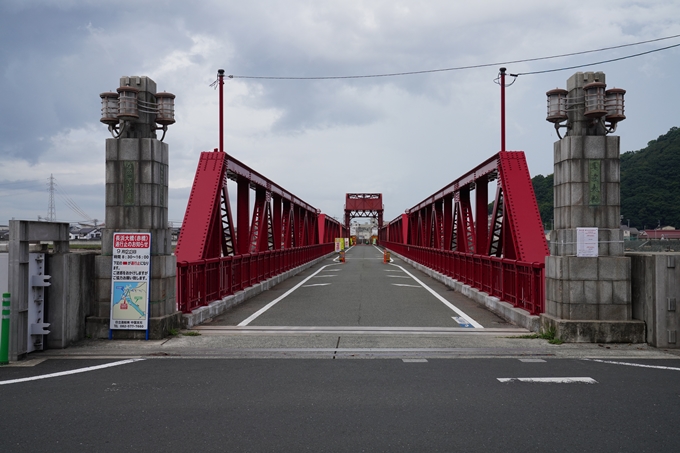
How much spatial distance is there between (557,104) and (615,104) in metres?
0.93

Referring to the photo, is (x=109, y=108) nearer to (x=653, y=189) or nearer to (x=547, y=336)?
(x=547, y=336)

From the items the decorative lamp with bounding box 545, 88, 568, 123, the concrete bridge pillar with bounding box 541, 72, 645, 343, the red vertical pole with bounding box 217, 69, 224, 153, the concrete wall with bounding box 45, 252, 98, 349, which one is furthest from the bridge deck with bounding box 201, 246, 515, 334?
the red vertical pole with bounding box 217, 69, 224, 153

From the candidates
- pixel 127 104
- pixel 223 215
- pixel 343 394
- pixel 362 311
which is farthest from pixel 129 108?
pixel 362 311

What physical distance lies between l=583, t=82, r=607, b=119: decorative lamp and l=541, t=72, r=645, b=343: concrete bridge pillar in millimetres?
27

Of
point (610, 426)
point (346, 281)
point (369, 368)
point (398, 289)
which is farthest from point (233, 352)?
point (346, 281)

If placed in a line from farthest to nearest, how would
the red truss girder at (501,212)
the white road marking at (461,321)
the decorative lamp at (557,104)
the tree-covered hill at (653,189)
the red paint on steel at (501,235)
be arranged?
the tree-covered hill at (653,189) < the red truss girder at (501,212) < the red paint on steel at (501,235) < the white road marking at (461,321) < the decorative lamp at (557,104)

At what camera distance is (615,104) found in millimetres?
9094

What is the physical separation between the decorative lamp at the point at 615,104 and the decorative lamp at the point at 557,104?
67 cm

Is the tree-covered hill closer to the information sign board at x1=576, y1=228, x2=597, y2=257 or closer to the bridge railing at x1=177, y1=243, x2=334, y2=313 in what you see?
the bridge railing at x1=177, y1=243, x2=334, y2=313

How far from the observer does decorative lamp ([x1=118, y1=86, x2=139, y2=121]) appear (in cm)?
933

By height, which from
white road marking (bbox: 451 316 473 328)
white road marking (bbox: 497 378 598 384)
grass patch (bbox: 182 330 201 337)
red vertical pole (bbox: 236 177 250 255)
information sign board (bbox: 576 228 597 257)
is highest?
red vertical pole (bbox: 236 177 250 255)

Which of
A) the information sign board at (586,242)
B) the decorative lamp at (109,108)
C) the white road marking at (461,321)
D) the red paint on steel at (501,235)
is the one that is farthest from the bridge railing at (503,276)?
the decorative lamp at (109,108)

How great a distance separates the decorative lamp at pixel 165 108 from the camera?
9695mm

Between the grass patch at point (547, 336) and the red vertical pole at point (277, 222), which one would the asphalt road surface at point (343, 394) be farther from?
the red vertical pole at point (277, 222)
